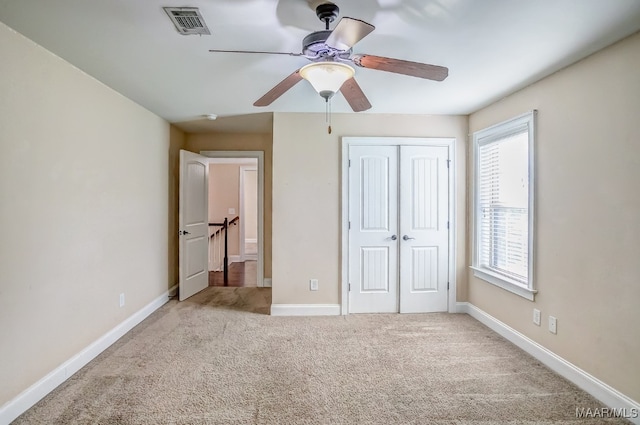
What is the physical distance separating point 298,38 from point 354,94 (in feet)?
1.63

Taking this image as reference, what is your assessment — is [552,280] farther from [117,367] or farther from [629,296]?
[117,367]

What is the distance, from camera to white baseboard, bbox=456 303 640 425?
200 centimetres

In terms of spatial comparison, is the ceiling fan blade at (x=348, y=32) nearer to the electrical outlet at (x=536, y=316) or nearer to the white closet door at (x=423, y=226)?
the white closet door at (x=423, y=226)

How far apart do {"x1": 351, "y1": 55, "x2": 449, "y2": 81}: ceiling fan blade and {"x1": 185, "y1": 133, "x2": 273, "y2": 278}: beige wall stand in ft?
11.3

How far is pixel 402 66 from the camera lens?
69.7 inches

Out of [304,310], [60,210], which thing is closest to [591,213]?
[304,310]

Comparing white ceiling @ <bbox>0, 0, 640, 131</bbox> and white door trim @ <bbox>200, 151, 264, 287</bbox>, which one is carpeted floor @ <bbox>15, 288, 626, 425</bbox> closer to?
white door trim @ <bbox>200, 151, 264, 287</bbox>

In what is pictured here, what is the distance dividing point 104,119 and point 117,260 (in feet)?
4.29

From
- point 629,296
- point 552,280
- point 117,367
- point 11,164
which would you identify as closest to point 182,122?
point 11,164

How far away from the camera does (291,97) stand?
127 inches

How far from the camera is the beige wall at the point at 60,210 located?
6.48 feet

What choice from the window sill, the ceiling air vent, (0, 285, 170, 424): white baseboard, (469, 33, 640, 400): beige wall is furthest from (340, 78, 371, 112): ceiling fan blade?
(0, 285, 170, 424): white baseboard

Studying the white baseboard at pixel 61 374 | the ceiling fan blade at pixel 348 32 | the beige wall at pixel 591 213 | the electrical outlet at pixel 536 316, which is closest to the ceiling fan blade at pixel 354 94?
the ceiling fan blade at pixel 348 32

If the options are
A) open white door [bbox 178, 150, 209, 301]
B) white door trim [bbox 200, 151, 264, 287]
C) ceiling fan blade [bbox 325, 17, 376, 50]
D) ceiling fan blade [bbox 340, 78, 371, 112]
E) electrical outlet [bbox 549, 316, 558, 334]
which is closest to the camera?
ceiling fan blade [bbox 325, 17, 376, 50]
